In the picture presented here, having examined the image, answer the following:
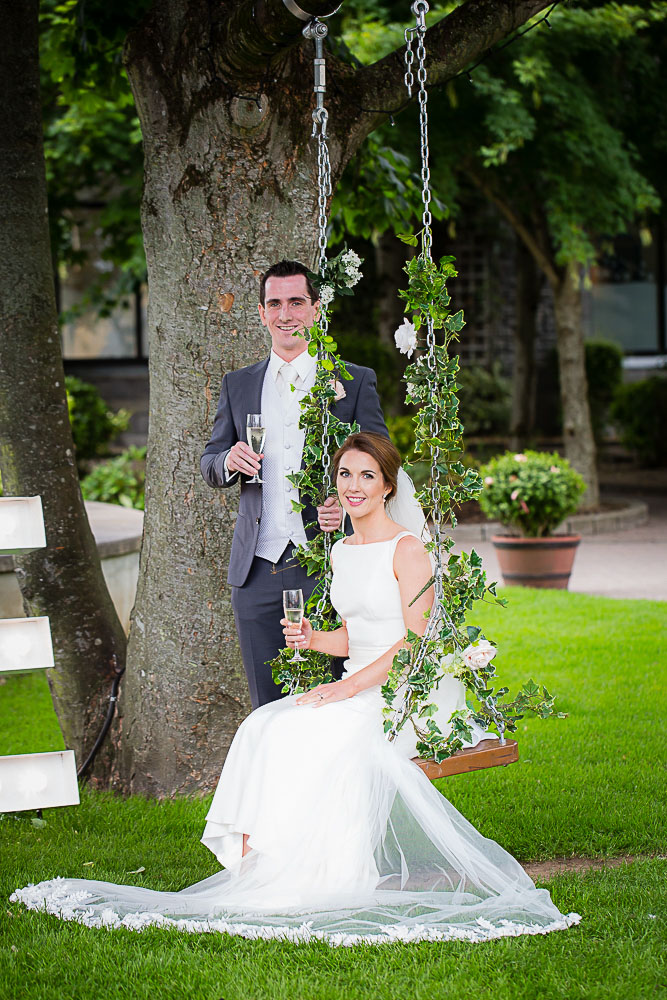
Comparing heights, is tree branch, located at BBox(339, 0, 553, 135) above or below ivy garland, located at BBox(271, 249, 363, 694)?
above

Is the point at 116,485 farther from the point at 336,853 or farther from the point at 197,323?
the point at 336,853

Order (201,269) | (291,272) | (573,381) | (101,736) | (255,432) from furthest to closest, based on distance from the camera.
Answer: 1. (573,381)
2. (101,736)
3. (201,269)
4. (291,272)
5. (255,432)

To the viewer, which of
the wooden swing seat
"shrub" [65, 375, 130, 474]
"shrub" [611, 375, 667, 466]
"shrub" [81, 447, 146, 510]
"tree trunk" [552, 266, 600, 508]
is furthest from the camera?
"shrub" [611, 375, 667, 466]

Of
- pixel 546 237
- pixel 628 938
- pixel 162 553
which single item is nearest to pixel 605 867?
pixel 628 938

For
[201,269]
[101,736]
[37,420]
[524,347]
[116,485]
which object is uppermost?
[524,347]

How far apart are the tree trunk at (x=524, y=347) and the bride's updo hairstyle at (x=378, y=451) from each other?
14005 mm

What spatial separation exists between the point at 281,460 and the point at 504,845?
64.1 inches

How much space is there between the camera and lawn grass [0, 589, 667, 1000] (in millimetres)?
3156

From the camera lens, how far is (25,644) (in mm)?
3572

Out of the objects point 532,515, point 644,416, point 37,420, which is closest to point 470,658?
point 37,420

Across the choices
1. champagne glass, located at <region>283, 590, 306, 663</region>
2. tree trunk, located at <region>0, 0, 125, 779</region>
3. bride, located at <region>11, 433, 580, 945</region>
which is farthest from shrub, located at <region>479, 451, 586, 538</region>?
champagne glass, located at <region>283, 590, 306, 663</region>

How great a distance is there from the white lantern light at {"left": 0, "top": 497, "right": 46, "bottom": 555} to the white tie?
39.9 inches

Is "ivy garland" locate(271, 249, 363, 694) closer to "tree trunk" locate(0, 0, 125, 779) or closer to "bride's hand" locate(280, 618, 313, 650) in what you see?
"bride's hand" locate(280, 618, 313, 650)

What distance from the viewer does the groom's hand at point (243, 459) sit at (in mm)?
3758
